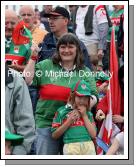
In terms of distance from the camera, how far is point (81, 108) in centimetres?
637

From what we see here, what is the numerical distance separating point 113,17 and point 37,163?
2799 millimetres

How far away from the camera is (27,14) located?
813cm

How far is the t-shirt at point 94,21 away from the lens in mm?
8102

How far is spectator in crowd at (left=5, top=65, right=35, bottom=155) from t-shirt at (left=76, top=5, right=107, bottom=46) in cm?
314

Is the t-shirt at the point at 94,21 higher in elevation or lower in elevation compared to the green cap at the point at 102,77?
higher

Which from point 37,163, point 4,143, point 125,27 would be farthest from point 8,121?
point 125,27

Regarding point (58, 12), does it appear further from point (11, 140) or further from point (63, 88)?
point (11, 140)

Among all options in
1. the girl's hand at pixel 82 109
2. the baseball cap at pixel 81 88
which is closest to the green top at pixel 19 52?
the baseball cap at pixel 81 88

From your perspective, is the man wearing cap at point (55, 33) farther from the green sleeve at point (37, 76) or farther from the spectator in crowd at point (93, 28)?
the spectator in crowd at point (93, 28)

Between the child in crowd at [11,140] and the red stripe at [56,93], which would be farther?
the red stripe at [56,93]

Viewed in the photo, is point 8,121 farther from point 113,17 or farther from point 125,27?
point 113,17

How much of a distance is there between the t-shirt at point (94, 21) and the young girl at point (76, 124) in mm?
1898

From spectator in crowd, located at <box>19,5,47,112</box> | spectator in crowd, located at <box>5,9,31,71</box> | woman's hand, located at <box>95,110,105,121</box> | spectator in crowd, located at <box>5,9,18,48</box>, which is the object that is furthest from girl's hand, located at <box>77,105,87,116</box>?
spectator in crowd, located at <box>5,9,18,48</box>

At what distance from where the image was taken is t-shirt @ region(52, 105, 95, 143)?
6.27 meters
